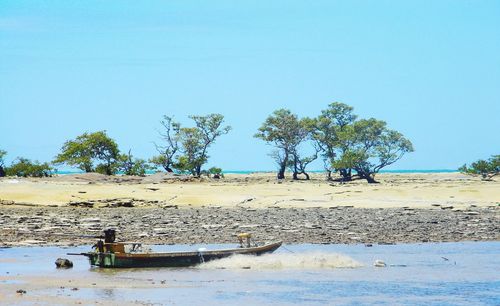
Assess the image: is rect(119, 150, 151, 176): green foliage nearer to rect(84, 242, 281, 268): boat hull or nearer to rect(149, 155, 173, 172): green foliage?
rect(149, 155, 173, 172): green foliage

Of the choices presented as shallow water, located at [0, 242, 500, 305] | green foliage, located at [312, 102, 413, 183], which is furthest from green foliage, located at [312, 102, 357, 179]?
shallow water, located at [0, 242, 500, 305]

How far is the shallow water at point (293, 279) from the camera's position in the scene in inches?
839

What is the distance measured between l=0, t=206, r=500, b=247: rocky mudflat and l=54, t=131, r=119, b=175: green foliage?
25.2 meters

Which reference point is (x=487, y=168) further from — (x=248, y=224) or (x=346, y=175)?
(x=248, y=224)

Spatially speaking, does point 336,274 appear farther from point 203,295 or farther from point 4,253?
point 4,253

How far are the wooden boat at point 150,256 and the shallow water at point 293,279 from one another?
0.75 ft

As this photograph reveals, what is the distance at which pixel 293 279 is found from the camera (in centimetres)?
2484

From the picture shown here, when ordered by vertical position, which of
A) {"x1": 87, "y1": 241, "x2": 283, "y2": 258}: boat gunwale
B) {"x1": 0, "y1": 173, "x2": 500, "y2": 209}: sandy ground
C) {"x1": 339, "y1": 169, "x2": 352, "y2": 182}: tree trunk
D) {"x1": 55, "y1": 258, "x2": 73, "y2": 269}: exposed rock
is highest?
{"x1": 339, "y1": 169, "x2": 352, "y2": 182}: tree trunk

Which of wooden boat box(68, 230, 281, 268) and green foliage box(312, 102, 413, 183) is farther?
green foliage box(312, 102, 413, 183)

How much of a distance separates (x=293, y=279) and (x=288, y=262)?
227 cm

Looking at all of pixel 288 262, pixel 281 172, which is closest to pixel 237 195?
pixel 288 262

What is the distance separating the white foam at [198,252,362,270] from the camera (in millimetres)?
26734

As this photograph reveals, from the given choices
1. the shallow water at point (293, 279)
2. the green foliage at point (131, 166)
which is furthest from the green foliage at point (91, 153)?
the shallow water at point (293, 279)

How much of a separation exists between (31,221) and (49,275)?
13.4 meters
